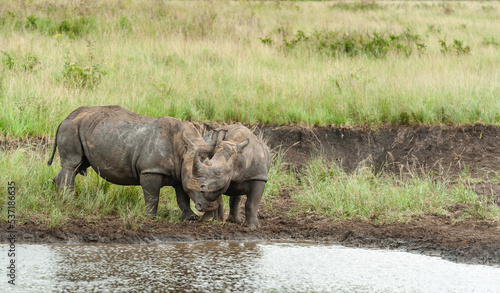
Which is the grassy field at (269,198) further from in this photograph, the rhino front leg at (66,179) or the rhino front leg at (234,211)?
the rhino front leg at (234,211)

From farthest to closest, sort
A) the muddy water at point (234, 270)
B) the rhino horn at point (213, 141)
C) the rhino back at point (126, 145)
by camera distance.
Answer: the rhino back at point (126, 145) < the rhino horn at point (213, 141) < the muddy water at point (234, 270)

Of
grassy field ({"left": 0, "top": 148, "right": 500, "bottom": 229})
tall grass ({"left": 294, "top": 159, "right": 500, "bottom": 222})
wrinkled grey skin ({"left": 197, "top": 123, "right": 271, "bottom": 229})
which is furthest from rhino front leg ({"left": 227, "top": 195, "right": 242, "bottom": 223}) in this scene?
tall grass ({"left": 294, "top": 159, "right": 500, "bottom": 222})

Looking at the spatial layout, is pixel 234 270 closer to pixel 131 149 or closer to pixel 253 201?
pixel 253 201

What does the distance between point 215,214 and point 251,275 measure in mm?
1630

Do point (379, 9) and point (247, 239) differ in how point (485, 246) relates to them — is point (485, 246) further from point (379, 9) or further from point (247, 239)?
point (379, 9)

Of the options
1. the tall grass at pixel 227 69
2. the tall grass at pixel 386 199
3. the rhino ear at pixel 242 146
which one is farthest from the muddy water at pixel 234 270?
the tall grass at pixel 227 69

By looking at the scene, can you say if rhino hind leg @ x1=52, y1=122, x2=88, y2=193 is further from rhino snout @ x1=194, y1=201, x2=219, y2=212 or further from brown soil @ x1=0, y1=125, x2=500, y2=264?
rhino snout @ x1=194, y1=201, x2=219, y2=212

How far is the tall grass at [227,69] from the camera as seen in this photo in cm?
915

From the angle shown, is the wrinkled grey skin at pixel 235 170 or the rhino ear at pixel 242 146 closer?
the wrinkled grey skin at pixel 235 170

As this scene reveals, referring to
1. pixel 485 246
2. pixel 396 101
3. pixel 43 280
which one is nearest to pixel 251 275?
pixel 43 280

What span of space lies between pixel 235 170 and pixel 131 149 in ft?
3.93

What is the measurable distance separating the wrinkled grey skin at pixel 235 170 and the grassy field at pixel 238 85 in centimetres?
80

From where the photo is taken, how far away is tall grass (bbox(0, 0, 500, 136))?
360 inches

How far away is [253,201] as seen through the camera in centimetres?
622
